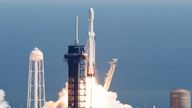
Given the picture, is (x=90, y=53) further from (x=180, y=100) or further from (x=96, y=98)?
(x=180, y=100)

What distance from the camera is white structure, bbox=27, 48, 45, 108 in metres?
94.6

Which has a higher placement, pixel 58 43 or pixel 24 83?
pixel 58 43

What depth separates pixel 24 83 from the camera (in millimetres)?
144125

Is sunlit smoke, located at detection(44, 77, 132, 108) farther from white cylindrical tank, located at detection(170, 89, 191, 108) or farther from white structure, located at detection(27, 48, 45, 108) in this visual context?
white cylindrical tank, located at detection(170, 89, 191, 108)

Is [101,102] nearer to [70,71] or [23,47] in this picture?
[70,71]

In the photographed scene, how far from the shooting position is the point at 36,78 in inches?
3733

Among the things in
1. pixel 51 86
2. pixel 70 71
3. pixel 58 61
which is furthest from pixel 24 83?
pixel 70 71

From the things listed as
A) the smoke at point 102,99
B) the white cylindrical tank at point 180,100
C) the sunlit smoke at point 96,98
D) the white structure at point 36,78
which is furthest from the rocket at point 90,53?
the white cylindrical tank at point 180,100

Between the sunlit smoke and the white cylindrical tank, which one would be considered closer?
the sunlit smoke

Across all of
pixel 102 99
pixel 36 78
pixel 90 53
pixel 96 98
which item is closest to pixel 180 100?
pixel 102 99

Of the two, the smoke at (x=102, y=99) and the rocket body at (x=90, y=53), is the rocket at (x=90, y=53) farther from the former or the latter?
the smoke at (x=102, y=99)

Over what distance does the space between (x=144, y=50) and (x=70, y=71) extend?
348 feet

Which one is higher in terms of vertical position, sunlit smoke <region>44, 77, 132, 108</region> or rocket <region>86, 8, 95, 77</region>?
rocket <region>86, 8, 95, 77</region>

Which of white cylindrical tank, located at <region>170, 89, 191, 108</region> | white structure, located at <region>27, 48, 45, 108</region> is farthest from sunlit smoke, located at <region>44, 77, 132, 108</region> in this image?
white cylindrical tank, located at <region>170, 89, 191, 108</region>
